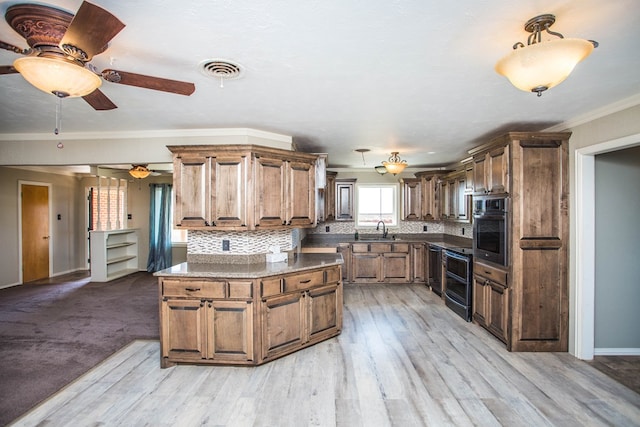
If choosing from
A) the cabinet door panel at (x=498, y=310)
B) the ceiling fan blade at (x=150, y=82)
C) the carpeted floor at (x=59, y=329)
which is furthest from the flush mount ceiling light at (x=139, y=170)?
the cabinet door panel at (x=498, y=310)

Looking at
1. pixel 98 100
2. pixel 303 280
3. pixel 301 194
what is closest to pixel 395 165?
pixel 301 194

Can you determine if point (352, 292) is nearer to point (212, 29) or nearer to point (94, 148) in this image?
point (94, 148)

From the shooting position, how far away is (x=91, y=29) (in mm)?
1340

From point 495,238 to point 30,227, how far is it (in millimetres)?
8369

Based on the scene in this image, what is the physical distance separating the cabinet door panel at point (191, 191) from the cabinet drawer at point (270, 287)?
3.16 ft

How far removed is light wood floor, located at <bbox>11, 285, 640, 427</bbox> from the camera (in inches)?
89.0

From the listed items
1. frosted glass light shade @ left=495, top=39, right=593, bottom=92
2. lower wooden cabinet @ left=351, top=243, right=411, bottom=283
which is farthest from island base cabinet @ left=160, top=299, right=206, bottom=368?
lower wooden cabinet @ left=351, top=243, right=411, bottom=283

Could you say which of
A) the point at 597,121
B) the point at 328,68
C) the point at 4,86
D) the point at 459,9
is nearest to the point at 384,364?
the point at 328,68

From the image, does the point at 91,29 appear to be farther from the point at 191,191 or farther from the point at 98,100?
the point at 191,191

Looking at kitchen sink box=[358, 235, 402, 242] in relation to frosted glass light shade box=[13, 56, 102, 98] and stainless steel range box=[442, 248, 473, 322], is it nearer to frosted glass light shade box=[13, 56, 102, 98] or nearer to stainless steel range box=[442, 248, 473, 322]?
stainless steel range box=[442, 248, 473, 322]

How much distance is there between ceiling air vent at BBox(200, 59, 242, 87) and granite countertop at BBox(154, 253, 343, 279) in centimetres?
170

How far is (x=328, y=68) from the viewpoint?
2137 mm

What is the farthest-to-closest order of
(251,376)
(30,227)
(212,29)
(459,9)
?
(30,227), (251,376), (212,29), (459,9)

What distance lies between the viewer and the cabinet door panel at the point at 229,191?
11.1ft
